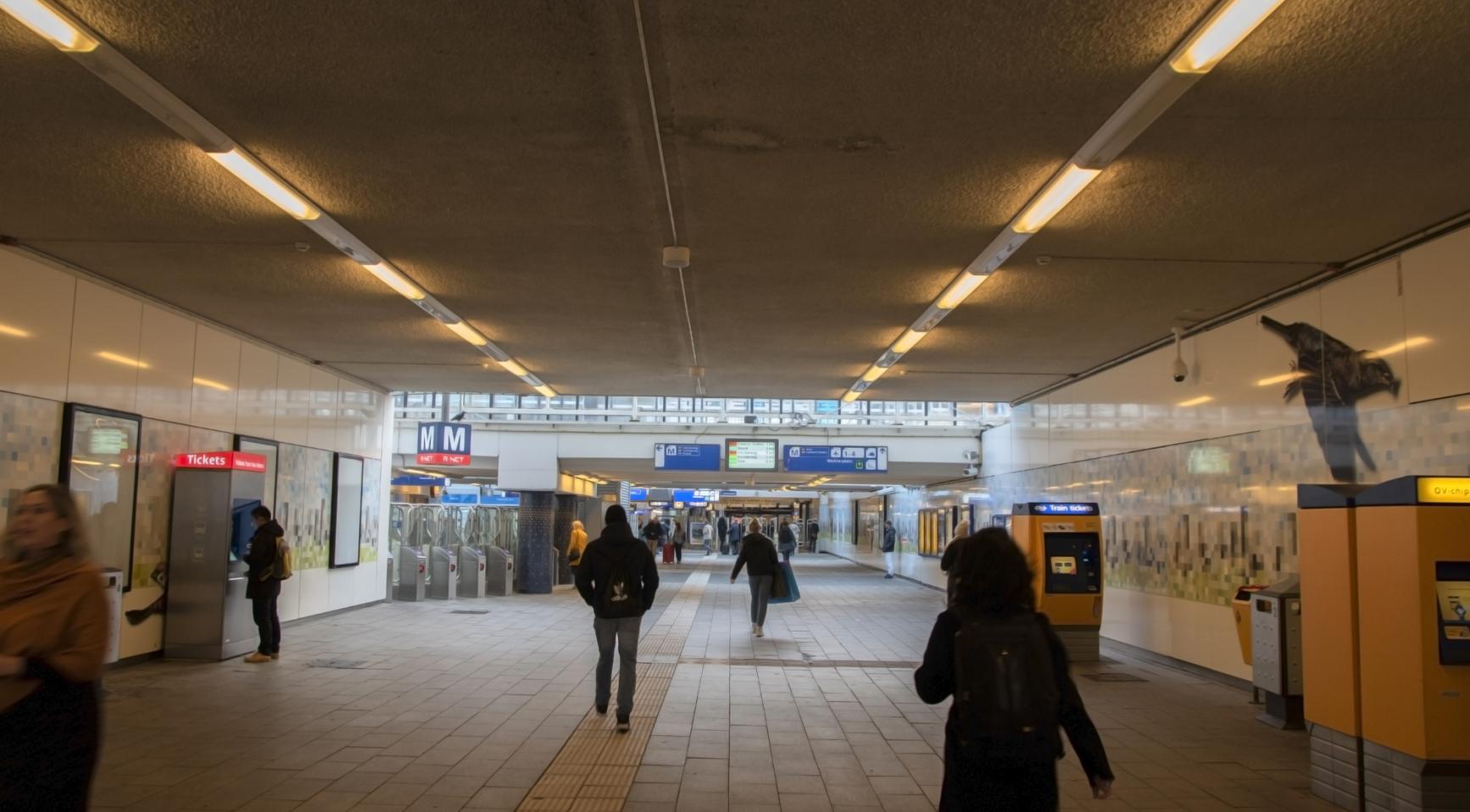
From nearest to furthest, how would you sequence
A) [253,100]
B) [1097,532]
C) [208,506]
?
[253,100]
[208,506]
[1097,532]

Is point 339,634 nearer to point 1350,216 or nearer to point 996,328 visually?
point 996,328

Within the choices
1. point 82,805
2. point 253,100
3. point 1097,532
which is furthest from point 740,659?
point 82,805

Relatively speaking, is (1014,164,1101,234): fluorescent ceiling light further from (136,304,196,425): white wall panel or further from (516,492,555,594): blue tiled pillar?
(516,492,555,594): blue tiled pillar

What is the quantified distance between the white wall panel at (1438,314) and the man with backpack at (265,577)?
9.96 metres

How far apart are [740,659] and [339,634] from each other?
17.3 ft

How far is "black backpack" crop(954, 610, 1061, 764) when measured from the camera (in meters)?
2.91

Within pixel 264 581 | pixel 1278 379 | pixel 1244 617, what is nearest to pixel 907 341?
pixel 1278 379

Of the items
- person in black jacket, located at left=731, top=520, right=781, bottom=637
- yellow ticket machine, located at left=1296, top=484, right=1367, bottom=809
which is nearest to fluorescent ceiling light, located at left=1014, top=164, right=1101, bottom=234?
yellow ticket machine, located at left=1296, top=484, right=1367, bottom=809

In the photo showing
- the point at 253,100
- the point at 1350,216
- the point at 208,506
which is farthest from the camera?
the point at 208,506

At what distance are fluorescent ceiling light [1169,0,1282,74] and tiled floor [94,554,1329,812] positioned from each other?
12.7 ft

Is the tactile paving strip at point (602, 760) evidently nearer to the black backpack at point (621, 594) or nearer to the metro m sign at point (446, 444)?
the black backpack at point (621, 594)

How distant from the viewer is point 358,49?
15.6 feet

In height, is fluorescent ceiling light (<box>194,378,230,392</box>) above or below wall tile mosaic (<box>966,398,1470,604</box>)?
above

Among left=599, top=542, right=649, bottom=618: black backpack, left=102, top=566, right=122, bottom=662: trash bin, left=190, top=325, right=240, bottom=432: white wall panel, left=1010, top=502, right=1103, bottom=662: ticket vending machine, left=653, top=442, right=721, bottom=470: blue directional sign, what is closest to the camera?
left=599, top=542, right=649, bottom=618: black backpack
